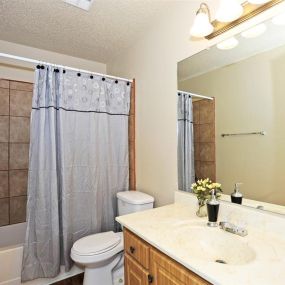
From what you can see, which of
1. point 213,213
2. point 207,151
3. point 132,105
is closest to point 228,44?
point 207,151

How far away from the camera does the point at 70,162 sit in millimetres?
1875

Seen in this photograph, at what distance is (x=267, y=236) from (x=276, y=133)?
0.53 m

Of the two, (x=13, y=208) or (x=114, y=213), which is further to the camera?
(x=13, y=208)

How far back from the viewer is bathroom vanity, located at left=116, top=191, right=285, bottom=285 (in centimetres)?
74

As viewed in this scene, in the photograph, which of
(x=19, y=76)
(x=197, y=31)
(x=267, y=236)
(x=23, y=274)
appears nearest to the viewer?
(x=267, y=236)

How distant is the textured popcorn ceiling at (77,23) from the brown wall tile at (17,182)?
4.89 ft

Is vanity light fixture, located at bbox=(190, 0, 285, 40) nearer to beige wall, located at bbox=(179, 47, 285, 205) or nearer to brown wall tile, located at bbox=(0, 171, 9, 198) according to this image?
beige wall, located at bbox=(179, 47, 285, 205)

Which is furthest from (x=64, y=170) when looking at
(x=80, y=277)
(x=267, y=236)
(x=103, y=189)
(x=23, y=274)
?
(x=267, y=236)

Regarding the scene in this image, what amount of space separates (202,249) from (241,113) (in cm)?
81

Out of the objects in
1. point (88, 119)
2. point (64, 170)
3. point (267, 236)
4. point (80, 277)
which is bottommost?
point (80, 277)

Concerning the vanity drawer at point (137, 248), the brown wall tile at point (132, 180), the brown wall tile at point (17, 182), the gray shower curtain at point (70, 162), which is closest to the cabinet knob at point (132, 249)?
the vanity drawer at point (137, 248)

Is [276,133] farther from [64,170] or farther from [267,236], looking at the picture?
[64,170]

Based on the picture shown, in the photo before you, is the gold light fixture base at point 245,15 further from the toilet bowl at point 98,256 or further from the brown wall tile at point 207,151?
the toilet bowl at point 98,256

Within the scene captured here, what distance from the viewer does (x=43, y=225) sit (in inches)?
68.6
